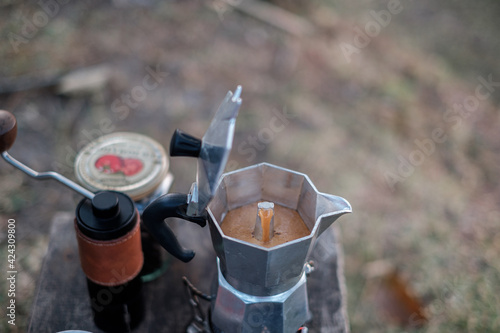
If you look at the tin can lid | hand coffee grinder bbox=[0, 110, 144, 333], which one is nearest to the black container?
hand coffee grinder bbox=[0, 110, 144, 333]

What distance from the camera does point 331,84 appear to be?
2771 millimetres

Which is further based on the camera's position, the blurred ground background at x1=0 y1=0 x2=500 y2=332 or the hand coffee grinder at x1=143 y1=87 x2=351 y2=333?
the blurred ground background at x1=0 y1=0 x2=500 y2=332

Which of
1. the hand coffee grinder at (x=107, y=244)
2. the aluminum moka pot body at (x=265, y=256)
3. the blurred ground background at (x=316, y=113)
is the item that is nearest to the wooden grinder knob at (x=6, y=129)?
the hand coffee grinder at (x=107, y=244)

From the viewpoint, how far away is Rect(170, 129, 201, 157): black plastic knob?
685 mm

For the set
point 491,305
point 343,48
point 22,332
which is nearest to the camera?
point 22,332

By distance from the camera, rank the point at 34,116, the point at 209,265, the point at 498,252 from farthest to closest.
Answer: the point at 34,116 < the point at 498,252 < the point at 209,265

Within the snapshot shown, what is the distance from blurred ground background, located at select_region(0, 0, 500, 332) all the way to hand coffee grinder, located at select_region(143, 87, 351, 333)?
0.99 m

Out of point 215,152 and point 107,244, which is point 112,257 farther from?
point 215,152

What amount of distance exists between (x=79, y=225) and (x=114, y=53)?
6.94 ft

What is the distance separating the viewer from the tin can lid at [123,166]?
39.7 inches

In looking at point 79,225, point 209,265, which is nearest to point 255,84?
point 209,265

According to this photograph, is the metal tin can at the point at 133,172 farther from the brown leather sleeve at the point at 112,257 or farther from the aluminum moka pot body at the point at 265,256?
the aluminum moka pot body at the point at 265,256

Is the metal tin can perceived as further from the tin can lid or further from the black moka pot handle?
the black moka pot handle

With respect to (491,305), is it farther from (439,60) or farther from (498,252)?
(439,60)
